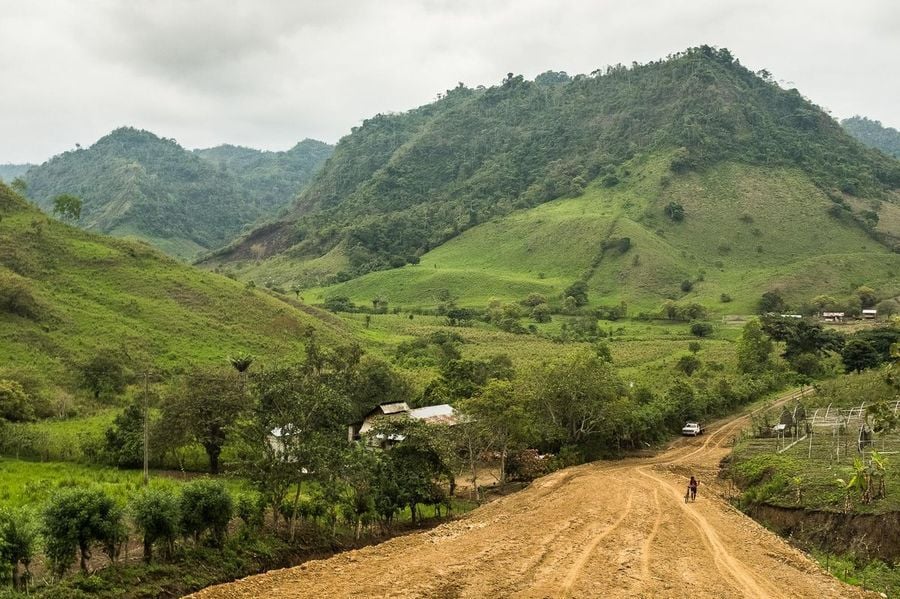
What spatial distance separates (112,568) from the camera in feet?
68.8

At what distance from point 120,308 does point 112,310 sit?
1.11m

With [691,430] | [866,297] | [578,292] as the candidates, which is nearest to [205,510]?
[691,430]

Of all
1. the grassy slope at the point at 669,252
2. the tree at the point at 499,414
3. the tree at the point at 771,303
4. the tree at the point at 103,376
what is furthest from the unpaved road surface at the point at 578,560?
the grassy slope at the point at 669,252

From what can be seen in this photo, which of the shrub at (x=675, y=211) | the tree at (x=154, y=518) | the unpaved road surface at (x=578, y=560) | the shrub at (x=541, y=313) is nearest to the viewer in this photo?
the unpaved road surface at (x=578, y=560)

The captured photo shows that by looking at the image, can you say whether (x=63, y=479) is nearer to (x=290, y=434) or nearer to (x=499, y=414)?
(x=290, y=434)

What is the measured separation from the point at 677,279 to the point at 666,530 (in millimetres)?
116131

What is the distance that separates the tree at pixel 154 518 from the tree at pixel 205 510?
0.51 meters

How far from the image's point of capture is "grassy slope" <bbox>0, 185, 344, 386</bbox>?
6438 centimetres

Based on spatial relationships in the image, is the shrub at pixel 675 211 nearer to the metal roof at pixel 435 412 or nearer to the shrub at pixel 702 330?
the shrub at pixel 702 330

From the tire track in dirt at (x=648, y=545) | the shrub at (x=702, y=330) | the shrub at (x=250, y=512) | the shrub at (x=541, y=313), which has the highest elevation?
the shrub at (x=541, y=313)

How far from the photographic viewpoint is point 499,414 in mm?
37000

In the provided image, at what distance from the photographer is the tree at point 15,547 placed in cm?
1897

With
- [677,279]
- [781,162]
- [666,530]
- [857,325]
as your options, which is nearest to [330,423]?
[666,530]

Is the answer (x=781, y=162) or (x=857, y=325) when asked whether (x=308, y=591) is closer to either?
(x=857, y=325)
